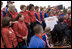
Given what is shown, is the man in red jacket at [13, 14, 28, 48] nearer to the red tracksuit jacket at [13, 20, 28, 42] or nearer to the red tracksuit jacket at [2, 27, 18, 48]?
the red tracksuit jacket at [13, 20, 28, 42]

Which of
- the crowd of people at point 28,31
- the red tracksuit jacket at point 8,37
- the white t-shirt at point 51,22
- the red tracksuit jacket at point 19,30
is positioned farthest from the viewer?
the white t-shirt at point 51,22

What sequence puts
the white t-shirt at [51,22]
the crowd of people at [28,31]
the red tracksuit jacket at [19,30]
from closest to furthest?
the crowd of people at [28,31] < the red tracksuit jacket at [19,30] < the white t-shirt at [51,22]

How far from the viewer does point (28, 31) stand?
421 cm

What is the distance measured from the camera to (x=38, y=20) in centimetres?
491


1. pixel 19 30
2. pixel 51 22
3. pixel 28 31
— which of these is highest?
pixel 19 30

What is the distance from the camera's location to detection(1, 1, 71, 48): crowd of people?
8.23 feet

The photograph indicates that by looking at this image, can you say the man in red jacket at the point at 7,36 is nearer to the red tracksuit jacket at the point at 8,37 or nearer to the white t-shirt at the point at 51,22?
the red tracksuit jacket at the point at 8,37

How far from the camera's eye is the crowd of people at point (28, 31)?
251 centimetres

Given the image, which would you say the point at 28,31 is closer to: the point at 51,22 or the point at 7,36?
the point at 51,22

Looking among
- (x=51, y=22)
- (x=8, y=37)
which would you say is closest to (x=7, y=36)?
(x=8, y=37)

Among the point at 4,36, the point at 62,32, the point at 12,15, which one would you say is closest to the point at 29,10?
the point at 12,15

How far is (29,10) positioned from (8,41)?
1935 mm

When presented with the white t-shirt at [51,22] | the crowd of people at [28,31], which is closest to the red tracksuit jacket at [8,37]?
the crowd of people at [28,31]

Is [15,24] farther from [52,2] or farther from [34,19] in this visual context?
[52,2]
